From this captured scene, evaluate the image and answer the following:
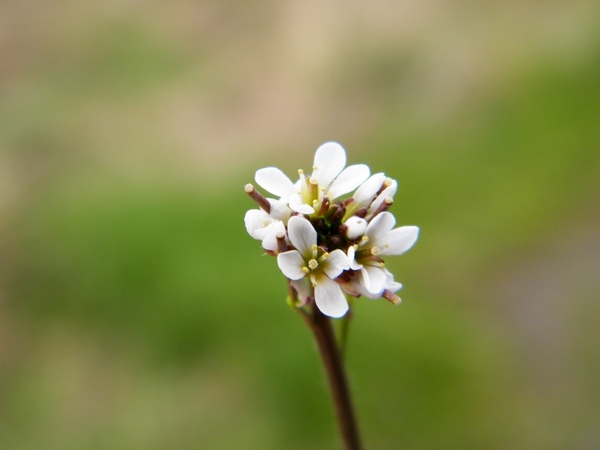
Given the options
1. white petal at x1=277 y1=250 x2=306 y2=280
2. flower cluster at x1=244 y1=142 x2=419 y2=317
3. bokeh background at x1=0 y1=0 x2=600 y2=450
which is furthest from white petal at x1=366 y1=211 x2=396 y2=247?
bokeh background at x1=0 y1=0 x2=600 y2=450

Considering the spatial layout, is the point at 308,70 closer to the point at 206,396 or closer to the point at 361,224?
the point at 206,396

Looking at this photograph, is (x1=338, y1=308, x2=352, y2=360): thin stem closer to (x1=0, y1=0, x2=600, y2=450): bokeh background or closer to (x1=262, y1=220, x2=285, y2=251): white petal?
(x1=262, y1=220, x2=285, y2=251): white petal

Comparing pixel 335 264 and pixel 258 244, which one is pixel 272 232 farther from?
pixel 258 244

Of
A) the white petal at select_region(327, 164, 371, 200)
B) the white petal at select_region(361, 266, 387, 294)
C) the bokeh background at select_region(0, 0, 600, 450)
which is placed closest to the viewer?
the white petal at select_region(361, 266, 387, 294)

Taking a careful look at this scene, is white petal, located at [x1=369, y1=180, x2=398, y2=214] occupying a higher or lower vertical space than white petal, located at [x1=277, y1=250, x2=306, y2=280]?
higher

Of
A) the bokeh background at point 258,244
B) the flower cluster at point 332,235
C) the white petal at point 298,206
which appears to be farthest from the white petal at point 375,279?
the bokeh background at point 258,244

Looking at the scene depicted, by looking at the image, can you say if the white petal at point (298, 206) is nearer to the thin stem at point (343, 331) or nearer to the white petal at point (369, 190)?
the white petal at point (369, 190)

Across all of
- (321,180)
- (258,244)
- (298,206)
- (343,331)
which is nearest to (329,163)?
(321,180)
